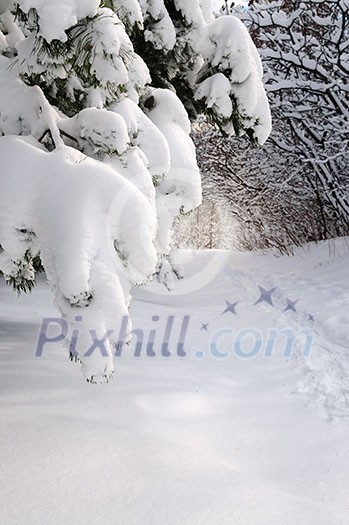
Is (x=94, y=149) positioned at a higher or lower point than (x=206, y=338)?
higher

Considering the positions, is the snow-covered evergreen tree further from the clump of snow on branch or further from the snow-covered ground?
the snow-covered ground

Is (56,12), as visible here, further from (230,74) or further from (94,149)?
(230,74)

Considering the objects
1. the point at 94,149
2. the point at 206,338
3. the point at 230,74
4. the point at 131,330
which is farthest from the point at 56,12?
the point at 206,338

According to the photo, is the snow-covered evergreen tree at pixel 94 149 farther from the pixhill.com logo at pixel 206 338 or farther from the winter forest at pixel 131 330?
the pixhill.com logo at pixel 206 338

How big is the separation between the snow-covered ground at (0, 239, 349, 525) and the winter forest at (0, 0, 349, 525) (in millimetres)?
11

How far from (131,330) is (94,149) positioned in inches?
38.0

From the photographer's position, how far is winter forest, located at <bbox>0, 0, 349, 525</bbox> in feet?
6.74

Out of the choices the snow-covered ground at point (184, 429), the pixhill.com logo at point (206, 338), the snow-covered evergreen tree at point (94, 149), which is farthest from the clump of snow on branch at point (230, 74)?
the snow-covered ground at point (184, 429)

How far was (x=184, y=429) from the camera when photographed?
2.85 meters

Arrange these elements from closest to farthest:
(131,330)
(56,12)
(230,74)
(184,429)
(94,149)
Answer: (56,12), (131,330), (94,149), (184,429), (230,74)

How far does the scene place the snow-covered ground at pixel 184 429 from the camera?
2.12m

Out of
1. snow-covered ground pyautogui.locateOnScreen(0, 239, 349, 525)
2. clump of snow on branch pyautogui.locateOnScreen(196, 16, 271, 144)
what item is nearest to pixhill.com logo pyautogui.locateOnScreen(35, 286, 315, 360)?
snow-covered ground pyautogui.locateOnScreen(0, 239, 349, 525)

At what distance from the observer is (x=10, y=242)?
2107 millimetres

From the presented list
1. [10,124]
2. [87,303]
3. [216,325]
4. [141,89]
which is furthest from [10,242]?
[216,325]
